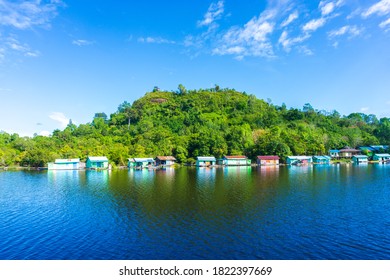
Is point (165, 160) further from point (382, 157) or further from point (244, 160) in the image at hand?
point (382, 157)

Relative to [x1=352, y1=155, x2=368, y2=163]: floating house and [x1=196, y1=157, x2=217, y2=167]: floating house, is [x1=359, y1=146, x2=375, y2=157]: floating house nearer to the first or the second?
[x1=352, y1=155, x2=368, y2=163]: floating house

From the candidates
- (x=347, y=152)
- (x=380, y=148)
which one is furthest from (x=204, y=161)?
(x=380, y=148)

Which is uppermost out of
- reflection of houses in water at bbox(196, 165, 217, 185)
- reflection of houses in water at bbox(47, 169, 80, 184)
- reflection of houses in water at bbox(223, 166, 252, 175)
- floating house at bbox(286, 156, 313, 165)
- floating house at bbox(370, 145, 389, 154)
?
floating house at bbox(370, 145, 389, 154)

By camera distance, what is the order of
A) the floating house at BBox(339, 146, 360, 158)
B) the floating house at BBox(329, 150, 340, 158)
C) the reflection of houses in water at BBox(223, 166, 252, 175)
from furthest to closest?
the floating house at BBox(339, 146, 360, 158) → the floating house at BBox(329, 150, 340, 158) → the reflection of houses in water at BBox(223, 166, 252, 175)

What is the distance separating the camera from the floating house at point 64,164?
68500mm

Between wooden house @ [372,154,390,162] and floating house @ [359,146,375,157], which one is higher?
floating house @ [359,146,375,157]

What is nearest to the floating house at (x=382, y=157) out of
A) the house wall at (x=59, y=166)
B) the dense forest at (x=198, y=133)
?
the dense forest at (x=198, y=133)

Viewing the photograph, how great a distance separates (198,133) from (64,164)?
42.1 meters

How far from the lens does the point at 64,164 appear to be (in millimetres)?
69312

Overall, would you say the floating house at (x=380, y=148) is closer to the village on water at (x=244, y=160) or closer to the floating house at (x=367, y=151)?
the village on water at (x=244, y=160)

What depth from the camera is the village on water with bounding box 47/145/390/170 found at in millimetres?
70625

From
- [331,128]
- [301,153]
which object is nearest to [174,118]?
Answer: [301,153]

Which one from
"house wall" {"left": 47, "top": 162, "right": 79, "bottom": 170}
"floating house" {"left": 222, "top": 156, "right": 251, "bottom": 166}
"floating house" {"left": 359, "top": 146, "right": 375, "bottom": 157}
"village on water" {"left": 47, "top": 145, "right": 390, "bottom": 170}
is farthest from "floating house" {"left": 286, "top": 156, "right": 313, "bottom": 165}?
"house wall" {"left": 47, "top": 162, "right": 79, "bottom": 170}
